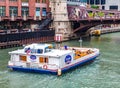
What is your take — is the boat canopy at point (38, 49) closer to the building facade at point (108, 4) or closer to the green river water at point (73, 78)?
the green river water at point (73, 78)

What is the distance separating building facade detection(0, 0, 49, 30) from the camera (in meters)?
86.2

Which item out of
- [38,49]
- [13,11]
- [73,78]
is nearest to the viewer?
[73,78]

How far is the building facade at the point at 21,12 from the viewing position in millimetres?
86250

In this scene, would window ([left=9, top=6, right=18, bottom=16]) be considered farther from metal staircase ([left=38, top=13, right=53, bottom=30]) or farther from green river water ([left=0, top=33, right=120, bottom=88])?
green river water ([left=0, top=33, right=120, bottom=88])

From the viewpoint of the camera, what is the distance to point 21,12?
3620 inches

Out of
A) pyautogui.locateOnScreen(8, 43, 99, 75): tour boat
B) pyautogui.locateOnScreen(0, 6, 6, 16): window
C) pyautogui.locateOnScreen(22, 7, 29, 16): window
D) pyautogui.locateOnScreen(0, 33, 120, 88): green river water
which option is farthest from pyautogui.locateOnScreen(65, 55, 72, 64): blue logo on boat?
pyautogui.locateOnScreen(22, 7, 29, 16): window

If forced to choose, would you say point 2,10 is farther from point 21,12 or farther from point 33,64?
point 33,64

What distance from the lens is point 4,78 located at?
151 feet

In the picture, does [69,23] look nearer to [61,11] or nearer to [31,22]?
[61,11]

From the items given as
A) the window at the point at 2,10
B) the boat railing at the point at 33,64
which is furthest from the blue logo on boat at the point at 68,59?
the window at the point at 2,10

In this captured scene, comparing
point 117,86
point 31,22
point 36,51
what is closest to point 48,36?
point 31,22

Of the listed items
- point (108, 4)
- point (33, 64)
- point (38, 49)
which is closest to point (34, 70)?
point (33, 64)

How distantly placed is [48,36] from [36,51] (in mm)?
40421

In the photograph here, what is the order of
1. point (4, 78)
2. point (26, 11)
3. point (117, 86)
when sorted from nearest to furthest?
point (117, 86) < point (4, 78) < point (26, 11)
